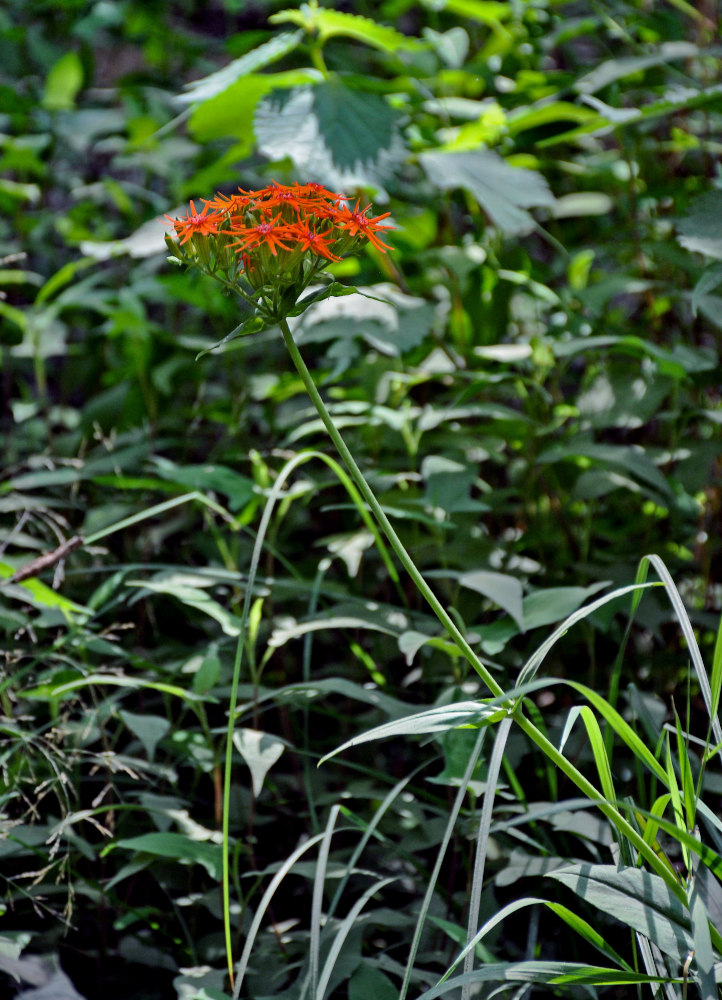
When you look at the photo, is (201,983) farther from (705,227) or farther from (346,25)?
(346,25)

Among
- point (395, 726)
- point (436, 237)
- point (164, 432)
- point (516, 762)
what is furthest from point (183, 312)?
point (395, 726)

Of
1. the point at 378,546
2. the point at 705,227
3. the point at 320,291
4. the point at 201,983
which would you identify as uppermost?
the point at 320,291

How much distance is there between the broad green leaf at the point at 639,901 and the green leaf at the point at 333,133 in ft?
2.42

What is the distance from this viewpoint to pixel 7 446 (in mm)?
1353

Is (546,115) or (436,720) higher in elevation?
(546,115)

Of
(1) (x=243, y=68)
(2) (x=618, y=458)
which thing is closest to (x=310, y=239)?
(2) (x=618, y=458)

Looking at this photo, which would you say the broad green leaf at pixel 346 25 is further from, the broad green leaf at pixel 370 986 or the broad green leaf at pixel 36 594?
the broad green leaf at pixel 370 986

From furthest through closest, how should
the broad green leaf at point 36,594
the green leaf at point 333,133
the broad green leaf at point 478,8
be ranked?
Result: 1. the broad green leaf at point 478,8
2. the green leaf at point 333,133
3. the broad green leaf at point 36,594

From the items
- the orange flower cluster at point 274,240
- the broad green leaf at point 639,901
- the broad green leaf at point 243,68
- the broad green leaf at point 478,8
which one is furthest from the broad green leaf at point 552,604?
the broad green leaf at point 478,8

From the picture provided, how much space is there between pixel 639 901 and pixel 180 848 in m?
0.36

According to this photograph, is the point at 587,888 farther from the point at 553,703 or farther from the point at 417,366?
the point at 417,366

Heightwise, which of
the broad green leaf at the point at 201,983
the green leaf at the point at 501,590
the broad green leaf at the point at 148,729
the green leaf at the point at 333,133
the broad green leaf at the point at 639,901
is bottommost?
the broad green leaf at the point at 201,983

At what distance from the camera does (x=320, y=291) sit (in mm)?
496

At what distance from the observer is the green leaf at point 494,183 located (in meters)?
0.94
